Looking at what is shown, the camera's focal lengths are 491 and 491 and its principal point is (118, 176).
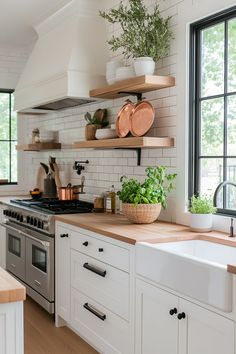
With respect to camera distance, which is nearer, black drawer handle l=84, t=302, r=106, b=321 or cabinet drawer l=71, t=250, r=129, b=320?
cabinet drawer l=71, t=250, r=129, b=320

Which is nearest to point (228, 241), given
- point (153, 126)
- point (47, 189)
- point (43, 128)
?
point (153, 126)

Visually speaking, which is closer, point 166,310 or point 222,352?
point 222,352

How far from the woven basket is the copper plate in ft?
1.91

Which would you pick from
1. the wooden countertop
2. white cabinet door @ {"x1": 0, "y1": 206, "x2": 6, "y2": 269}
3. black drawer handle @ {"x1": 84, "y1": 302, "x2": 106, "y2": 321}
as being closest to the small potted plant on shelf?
black drawer handle @ {"x1": 84, "y1": 302, "x2": 106, "y2": 321}

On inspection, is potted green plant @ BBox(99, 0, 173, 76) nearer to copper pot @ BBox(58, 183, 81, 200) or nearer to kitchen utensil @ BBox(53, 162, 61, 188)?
copper pot @ BBox(58, 183, 81, 200)

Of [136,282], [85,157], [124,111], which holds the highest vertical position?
[124,111]

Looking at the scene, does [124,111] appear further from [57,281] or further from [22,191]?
[22,191]

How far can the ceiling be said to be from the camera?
4.76m

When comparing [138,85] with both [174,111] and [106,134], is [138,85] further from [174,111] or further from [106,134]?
[106,134]

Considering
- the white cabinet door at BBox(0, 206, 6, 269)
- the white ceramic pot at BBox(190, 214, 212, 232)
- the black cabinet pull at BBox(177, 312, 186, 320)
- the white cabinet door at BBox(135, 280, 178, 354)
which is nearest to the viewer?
the black cabinet pull at BBox(177, 312, 186, 320)

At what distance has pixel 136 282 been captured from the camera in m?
3.02

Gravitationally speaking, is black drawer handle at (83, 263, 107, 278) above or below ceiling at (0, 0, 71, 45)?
below

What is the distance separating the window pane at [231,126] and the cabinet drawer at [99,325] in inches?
54.0

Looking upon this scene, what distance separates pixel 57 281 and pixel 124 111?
156 cm
